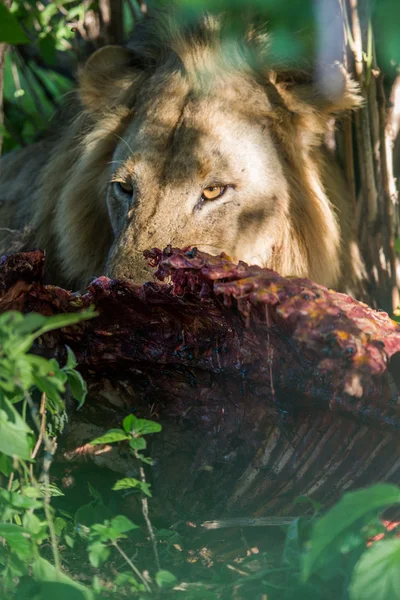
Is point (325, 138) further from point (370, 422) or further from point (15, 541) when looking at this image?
point (15, 541)

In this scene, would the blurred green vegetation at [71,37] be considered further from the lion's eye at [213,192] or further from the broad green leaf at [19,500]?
the broad green leaf at [19,500]

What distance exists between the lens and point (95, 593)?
1892 millimetres

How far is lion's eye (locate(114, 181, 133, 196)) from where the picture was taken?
3.59m

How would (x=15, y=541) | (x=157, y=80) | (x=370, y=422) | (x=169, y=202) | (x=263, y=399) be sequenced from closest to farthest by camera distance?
1. (x=15, y=541)
2. (x=370, y=422)
3. (x=263, y=399)
4. (x=169, y=202)
5. (x=157, y=80)

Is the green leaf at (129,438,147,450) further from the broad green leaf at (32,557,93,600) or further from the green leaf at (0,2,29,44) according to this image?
the green leaf at (0,2,29,44)

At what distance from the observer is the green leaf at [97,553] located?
6.35 ft

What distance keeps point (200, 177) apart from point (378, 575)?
7.06 ft

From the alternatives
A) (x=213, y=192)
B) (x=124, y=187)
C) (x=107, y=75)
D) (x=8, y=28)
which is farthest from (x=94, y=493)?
(x=107, y=75)

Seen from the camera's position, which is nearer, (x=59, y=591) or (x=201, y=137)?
(x=59, y=591)

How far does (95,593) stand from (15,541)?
219 millimetres

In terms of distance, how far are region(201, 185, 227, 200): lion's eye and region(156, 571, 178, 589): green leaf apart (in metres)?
1.84

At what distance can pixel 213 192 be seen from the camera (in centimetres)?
346

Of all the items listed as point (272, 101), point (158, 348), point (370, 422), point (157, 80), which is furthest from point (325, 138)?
point (370, 422)

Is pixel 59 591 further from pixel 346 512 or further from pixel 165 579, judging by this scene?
pixel 346 512
